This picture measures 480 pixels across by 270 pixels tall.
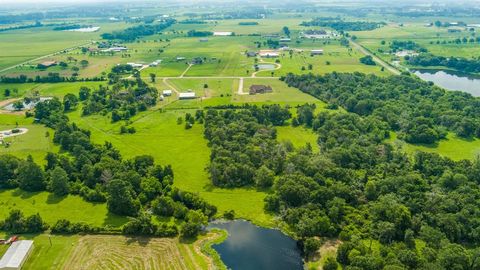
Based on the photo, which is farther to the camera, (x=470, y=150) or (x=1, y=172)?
(x=470, y=150)

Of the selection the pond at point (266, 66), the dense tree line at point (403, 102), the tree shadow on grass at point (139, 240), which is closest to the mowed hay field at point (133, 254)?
the tree shadow on grass at point (139, 240)

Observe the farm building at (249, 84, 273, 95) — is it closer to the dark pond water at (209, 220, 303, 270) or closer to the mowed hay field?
the dark pond water at (209, 220, 303, 270)

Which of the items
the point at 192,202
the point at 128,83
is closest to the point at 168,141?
the point at 192,202

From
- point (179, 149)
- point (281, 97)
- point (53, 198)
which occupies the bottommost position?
point (53, 198)

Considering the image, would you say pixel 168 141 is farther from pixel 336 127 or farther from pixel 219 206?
pixel 336 127

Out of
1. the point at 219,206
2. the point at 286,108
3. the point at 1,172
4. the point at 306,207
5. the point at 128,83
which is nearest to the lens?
the point at 306,207

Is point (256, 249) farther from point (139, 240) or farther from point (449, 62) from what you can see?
point (449, 62)

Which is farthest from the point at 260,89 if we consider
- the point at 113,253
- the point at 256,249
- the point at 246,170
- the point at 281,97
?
the point at 113,253
